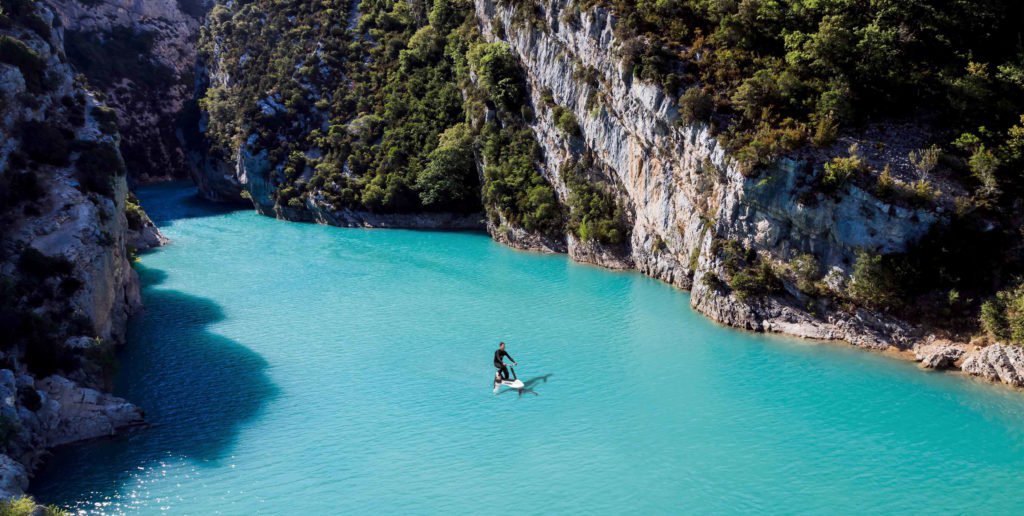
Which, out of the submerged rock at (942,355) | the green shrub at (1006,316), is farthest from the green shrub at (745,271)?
the green shrub at (1006,316)

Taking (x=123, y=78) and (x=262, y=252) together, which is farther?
(x=123, y=78)

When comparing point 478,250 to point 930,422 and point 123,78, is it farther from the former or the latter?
point 123,78

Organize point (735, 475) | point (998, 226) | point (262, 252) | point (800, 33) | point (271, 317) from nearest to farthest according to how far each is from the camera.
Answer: point (735, 475) < point (998, 226) < point (800, 33) < point (271, 317) < point (262, 252)

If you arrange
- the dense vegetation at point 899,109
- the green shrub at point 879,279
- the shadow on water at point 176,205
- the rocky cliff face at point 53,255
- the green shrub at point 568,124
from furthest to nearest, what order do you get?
the shadow on water at point 176,205, the green shrub at point 568,124, the green shrub at point 879,279, the dense vegetation at point 899,109, the rocky cliff face at point 53,255

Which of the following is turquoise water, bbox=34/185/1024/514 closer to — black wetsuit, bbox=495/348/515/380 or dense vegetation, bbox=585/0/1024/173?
black wetsuit, bbox=495/348/515/380

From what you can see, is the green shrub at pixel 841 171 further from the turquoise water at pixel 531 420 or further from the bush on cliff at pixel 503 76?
the bush on cliff at pixel 503 76

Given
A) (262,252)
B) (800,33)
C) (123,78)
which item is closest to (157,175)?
(123,78)
